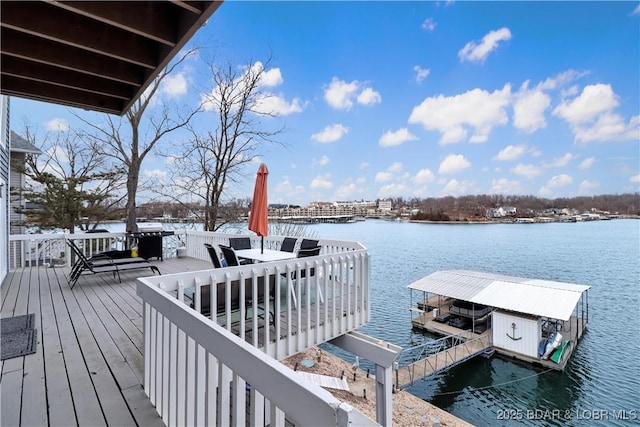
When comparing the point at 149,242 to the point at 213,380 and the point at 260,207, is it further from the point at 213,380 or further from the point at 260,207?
the point at 213,380

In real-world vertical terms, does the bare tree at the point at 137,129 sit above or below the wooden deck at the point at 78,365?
above

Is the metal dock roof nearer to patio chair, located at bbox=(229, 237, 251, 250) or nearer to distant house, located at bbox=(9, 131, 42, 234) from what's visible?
patio chair, located at bbox=(229, 237, 251, 250)

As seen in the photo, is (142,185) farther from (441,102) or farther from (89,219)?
(441,102)

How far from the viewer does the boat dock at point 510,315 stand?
14758 mm

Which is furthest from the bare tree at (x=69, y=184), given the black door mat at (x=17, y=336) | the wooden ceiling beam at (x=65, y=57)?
the wooden ceiling beam at (x=65, y=57)

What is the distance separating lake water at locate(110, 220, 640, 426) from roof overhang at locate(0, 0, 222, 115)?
1409cm

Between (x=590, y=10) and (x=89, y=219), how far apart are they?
145 ft

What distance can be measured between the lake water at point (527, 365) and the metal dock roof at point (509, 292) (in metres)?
2.65

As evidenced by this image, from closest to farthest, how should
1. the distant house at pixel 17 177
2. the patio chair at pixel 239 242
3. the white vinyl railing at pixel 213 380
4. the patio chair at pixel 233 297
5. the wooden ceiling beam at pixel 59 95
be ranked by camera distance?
the white vinyl railing at pixel 213 380 → the patio chair at pixel 233 297 → the wooden ceiling beam at pixel 59 95 → the patio chair at pixel 239 242 → the distant house at pixel 17 177

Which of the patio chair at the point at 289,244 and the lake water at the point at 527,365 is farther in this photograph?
the lake water at the point at 527,365

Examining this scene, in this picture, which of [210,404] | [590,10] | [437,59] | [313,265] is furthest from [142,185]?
[590,10]

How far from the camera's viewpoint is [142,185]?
1309 cm

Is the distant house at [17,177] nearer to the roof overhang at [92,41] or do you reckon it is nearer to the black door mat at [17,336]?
the black door mat at [17,336]

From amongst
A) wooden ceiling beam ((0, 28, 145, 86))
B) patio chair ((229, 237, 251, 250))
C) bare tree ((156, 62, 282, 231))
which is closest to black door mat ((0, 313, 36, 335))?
wooden ceiling beam ((0, 28, 145, 86))
